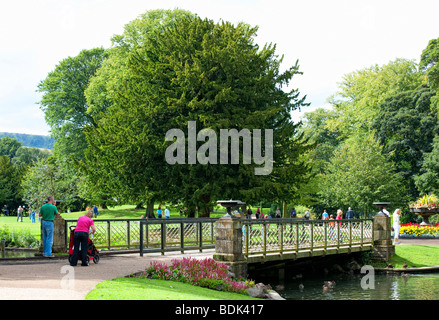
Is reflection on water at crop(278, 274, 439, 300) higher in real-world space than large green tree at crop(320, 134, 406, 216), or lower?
lower

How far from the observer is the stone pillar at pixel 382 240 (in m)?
26.6

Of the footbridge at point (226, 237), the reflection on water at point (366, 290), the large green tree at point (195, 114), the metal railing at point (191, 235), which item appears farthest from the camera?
the large green tree at point (195, 114)

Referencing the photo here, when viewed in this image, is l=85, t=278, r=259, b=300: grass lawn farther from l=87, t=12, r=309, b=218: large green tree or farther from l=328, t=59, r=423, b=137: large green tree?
l=328, t=59, r=423, b=137: large green tree

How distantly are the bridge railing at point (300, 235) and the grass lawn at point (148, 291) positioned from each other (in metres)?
5.75

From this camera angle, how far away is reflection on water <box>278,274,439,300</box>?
63.6 ft

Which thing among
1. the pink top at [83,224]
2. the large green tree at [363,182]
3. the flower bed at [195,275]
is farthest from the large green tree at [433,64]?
the pink top at [83,224]

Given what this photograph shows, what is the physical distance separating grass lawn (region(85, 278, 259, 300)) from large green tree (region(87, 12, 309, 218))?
54.6 feet

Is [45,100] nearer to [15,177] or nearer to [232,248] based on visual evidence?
[15,177]

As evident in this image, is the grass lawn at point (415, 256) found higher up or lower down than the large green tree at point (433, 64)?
lower down

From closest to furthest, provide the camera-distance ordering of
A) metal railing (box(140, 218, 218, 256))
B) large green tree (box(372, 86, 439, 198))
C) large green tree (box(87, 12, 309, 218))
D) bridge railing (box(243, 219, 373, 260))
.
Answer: bridge railing (box(243, 219, 373, 260)) < metal railing (box(140, 218, 218, 256)) < large green tree (box(87, 12, 309, 218)) < large green tree (box(372, 86, 439, 198))

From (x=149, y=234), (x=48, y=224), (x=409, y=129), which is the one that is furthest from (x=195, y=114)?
(x=409, y=129)

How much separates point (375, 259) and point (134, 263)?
1449cm

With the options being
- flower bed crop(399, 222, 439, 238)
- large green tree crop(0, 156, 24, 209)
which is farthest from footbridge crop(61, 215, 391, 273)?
large green tree crop(0, 156, 24, 209)

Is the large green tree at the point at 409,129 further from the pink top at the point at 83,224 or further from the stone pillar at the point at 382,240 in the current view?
the pink top at the point at 83,224
